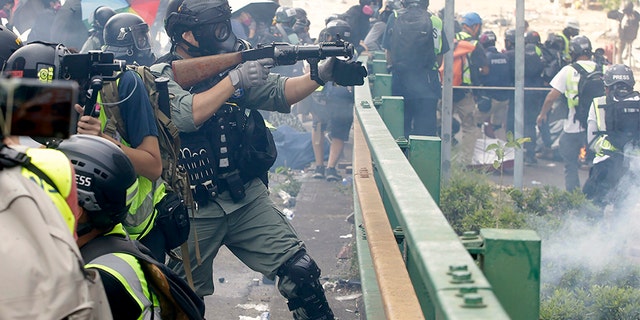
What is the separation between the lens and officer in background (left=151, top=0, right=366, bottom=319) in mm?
4996

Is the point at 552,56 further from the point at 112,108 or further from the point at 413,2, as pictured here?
the point at 112,108

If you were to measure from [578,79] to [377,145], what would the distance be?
835cm

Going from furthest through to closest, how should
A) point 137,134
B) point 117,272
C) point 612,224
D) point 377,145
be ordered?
point 612,224, point 137,134, point 377,145, point 117,272

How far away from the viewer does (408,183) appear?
2842 mm

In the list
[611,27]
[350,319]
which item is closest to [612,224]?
[350,319]

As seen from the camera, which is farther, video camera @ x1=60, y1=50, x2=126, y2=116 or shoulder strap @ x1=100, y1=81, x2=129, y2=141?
shoulder strap @ x1=100, y1=81, x2=129, y2=141

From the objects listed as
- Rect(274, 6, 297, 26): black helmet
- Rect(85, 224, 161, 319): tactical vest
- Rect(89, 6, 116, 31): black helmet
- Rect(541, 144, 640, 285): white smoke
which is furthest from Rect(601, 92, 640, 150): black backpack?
Rect(85, 224, 161, 319): tactical vest

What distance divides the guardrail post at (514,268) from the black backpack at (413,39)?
352 inches

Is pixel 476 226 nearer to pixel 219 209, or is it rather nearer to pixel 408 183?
pixel 219 209

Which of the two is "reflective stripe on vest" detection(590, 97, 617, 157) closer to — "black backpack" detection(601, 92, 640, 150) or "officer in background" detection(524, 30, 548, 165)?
"black backpack" detection(601, 92, 640, 150)

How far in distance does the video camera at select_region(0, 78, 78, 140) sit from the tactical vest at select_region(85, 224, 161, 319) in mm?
933

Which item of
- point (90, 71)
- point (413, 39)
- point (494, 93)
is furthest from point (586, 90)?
point (90, 71)

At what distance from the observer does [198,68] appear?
5195 mm

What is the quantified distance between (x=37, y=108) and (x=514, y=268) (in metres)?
1.12
